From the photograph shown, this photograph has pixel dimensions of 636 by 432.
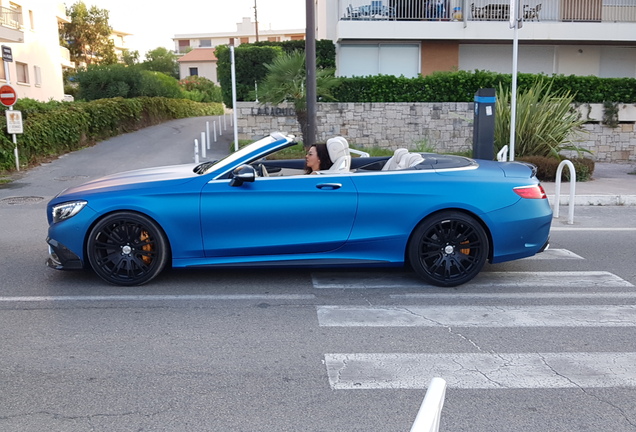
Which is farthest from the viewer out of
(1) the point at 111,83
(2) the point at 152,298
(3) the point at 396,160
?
(1) the point at 111,83

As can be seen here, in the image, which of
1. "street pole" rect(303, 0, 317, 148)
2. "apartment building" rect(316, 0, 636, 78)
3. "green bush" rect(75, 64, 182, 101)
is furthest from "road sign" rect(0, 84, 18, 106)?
"green bush" rect(75, 64, 182, 101)

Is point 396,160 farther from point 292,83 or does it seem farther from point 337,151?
point 292,83

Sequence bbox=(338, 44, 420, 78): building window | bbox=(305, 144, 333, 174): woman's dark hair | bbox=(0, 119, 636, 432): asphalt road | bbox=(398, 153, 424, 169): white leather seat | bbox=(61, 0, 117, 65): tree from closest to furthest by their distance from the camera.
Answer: bbox=(0, 119, 636, 432): asphalt road
bbox=(398, 153, 424, 169): white leather seat
bbox=(305, 144, 333, 174): woman's dark hair
bbox=(338, 44, 420, 78): building window
bbox=(61, 0, 117, 65): tree

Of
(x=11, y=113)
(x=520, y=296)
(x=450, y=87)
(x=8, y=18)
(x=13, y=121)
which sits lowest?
(x=520, y=296)

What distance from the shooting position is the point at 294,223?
5.98 meters

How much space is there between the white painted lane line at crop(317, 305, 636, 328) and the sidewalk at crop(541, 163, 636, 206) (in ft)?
21.4

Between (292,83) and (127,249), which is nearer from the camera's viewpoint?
(127,249)

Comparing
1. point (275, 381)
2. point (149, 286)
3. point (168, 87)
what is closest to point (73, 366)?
point (275, 381)

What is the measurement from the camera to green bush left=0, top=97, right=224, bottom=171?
17.3 metres

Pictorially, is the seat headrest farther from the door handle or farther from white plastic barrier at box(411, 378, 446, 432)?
white plastic barrier at box(411, 378, 446, 432)

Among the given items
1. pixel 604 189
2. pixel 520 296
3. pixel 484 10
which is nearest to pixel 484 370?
pixel 520 296

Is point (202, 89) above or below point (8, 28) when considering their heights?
below

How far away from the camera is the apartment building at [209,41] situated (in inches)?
3366

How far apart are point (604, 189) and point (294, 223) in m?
9.34
